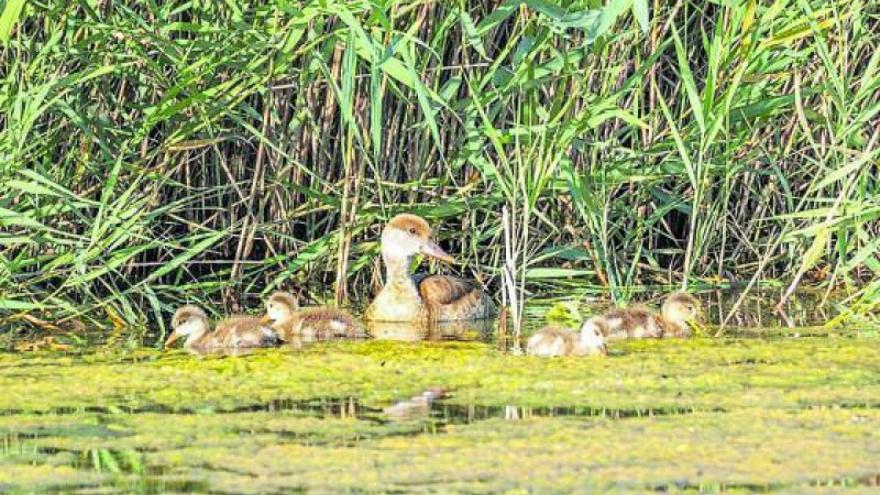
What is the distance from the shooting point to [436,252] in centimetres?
912

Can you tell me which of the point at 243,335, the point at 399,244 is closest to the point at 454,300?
the point at 399,244

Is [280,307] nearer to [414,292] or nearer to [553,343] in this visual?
[414,292]

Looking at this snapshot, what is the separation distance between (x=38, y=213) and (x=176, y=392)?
1.89 m

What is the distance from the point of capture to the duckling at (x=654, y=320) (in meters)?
7.87

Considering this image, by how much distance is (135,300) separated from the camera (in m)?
8.98

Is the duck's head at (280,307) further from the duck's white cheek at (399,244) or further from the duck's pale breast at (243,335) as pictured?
the duck's white cheek at (399,244)

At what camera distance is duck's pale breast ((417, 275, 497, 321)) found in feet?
28.7

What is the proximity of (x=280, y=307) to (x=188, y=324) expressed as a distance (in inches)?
20.5

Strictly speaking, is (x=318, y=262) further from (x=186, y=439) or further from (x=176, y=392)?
(x=186, y=439)

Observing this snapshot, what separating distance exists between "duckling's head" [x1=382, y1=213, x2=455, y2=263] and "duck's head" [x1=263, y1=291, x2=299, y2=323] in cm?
65

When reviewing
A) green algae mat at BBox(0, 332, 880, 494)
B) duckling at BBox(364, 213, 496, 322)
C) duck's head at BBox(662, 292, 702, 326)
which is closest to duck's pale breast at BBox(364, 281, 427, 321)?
duckling at BBox(364, 213, 496, 322)

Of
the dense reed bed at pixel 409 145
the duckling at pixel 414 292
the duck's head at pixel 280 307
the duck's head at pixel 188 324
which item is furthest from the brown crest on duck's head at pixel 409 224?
the duck's head at pixel 188 324

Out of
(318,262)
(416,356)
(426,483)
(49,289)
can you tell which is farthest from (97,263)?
(426,483)

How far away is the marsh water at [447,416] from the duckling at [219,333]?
0.44ft
